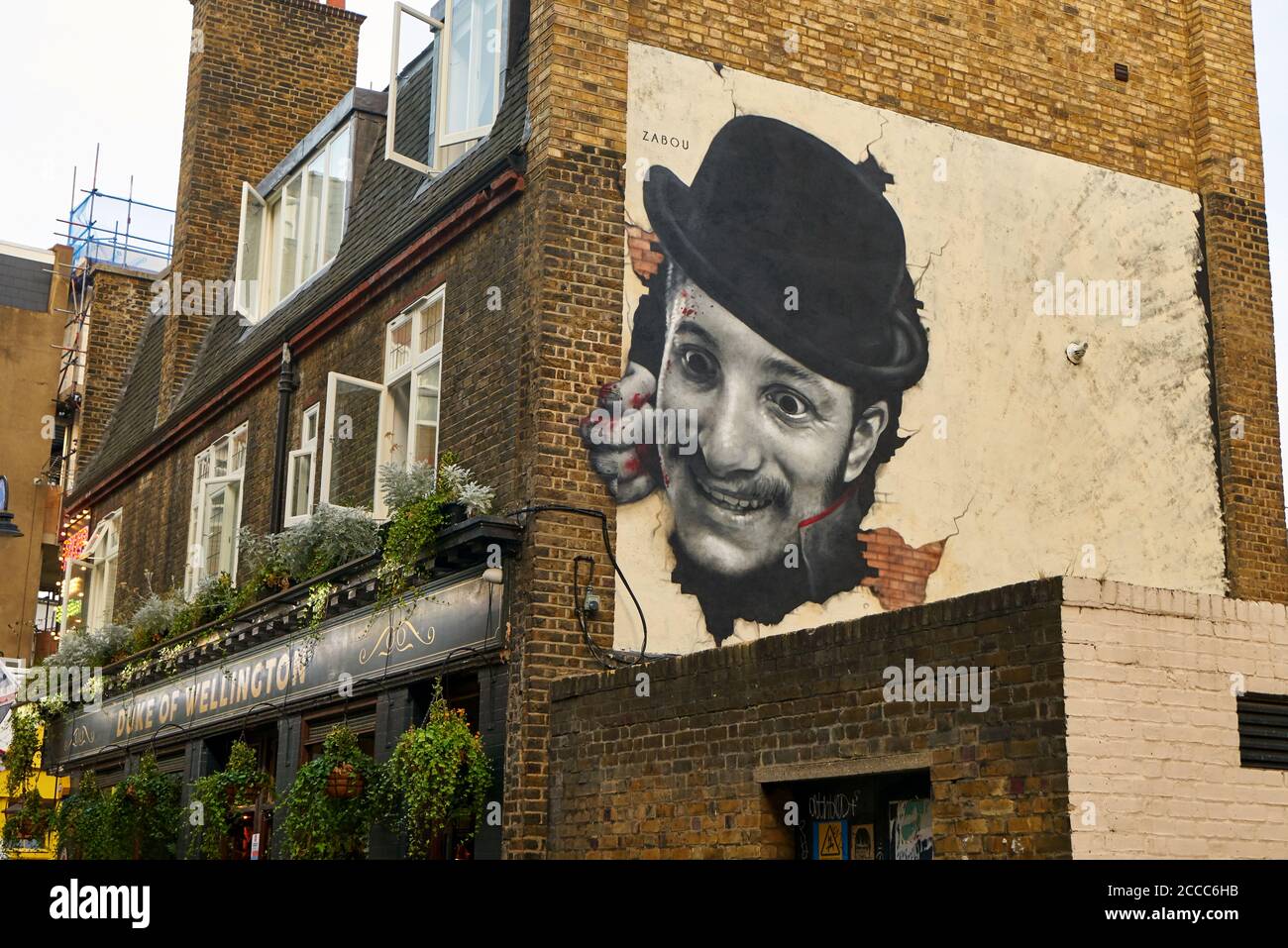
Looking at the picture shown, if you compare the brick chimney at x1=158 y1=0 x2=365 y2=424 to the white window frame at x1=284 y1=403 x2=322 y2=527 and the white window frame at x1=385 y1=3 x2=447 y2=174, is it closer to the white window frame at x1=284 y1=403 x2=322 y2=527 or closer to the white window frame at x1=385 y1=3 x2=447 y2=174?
the white window frame at x1=284 y1=403 x2=322 y2=527

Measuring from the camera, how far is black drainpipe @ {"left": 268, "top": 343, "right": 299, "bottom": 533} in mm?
20234

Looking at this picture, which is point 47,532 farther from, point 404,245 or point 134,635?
point 404,245

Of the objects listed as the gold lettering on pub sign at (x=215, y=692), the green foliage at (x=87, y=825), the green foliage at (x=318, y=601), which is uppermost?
the green foliage at (x=318, y=601)

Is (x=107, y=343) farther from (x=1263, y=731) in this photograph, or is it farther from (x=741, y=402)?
(x=1263, y=731)

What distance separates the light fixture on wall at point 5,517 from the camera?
134 feet

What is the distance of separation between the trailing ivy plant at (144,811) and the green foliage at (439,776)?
8.02m

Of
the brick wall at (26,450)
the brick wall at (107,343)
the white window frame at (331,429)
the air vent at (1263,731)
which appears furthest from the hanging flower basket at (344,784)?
the brick wall at (26,450)

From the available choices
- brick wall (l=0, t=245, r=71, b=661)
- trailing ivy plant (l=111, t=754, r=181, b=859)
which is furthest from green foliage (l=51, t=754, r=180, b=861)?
brick wall (l=0, t=245, r=71, b=661)

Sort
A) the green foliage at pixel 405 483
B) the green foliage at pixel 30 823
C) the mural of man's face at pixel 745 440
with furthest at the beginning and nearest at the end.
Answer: the green foliage at pixel 30 823, the green foliage at pixel 405 483, the mural of man's face at pixel 745 440

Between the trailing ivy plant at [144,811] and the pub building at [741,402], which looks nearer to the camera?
the pub building at [741,402]

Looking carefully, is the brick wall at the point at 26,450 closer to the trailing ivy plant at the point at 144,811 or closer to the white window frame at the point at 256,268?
the white window frame at the point at 256,268

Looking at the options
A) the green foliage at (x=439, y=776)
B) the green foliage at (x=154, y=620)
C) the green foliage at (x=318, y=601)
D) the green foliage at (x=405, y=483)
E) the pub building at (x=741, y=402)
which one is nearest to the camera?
the pub building at (x=741, y=402)

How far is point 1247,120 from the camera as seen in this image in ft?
60.7
